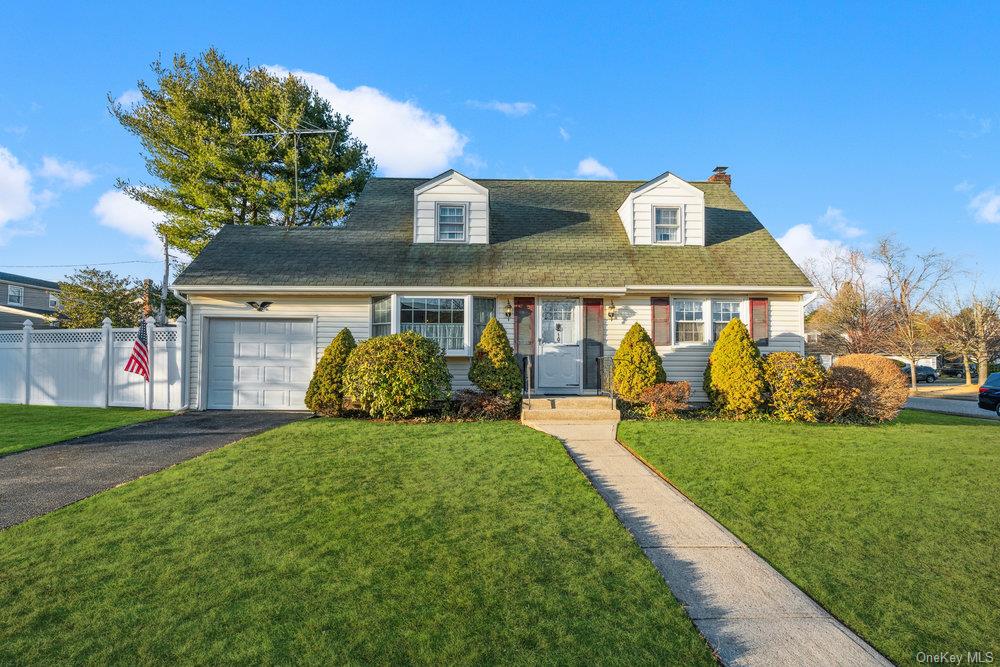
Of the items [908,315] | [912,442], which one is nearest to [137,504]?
[912,442]

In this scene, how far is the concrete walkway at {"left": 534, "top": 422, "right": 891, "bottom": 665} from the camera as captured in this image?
263 cm

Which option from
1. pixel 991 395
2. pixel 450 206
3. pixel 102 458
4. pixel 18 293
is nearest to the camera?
pixel 102 458

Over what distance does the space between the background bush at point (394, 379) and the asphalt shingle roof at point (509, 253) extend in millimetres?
2184

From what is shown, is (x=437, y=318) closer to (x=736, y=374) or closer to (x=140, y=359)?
(x=736, y=374)

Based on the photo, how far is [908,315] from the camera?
2681 cm

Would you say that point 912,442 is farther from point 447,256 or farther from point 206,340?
point 206,340

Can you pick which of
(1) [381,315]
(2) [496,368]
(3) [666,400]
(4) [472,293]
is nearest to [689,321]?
(3) [666,400]

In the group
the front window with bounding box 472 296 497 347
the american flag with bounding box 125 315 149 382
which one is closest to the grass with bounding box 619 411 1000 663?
the front window with bounding box 472 296 497 347

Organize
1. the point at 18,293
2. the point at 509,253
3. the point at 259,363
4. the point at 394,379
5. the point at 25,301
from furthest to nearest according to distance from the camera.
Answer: the point at 25,301, the point at 18,293, the point at 509,253, the point at 259,363, the point at 394,379

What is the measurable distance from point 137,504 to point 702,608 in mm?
5031

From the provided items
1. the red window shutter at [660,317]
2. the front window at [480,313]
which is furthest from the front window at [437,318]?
the red window shutter at [660,317]

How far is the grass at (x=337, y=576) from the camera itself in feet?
8.50

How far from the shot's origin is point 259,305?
11305 millimetres

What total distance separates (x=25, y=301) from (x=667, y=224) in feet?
129
